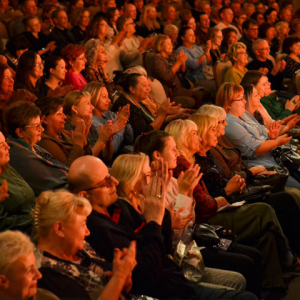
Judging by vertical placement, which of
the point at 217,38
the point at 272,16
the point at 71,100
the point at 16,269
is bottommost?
the point at 272,16

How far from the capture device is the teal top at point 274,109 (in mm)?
5438

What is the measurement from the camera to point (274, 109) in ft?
18.1

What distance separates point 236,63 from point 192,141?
2602 millimetres

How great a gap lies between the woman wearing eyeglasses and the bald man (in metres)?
2.08

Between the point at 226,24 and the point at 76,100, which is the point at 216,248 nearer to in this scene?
the point at 76,100

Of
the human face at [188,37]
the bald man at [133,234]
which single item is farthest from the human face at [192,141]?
the human face at [188,37]

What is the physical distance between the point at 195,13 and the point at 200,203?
5627mm

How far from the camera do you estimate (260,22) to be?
8.93m

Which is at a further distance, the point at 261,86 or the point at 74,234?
the point at 261,86

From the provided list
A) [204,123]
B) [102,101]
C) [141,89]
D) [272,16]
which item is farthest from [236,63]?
[272,16]

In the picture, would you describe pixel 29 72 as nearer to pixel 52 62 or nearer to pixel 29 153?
pixel 52 62

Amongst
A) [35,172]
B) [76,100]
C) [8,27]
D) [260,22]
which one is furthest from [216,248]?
[260,22]

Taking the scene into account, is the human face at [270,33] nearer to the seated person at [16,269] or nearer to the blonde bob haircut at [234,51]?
the blonde bob haircut at [234,51]

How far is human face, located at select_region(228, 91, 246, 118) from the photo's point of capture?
4.50m
